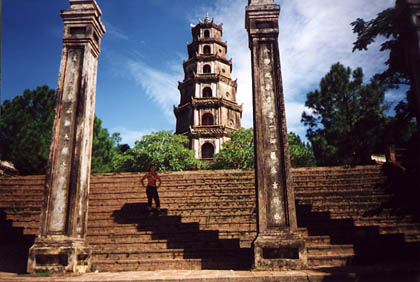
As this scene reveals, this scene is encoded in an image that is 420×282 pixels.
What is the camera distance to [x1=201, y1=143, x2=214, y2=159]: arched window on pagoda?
30688 mm

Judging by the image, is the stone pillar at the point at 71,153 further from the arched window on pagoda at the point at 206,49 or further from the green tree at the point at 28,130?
the arched window on pagoda at the point at 206,49

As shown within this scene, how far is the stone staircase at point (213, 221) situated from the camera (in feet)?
19.6

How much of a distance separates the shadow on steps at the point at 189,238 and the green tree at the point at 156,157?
1668cm

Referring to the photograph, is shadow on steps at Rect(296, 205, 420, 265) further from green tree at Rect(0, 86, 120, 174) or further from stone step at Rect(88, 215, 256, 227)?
green tree at Rect(0, 86, 120, 174)

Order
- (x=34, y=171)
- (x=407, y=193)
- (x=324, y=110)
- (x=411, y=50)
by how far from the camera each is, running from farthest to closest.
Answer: (x=324, y=110) < (x=34, y=171) < (x=411, y=50) < (x=407, y=193)

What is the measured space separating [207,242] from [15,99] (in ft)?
79.6

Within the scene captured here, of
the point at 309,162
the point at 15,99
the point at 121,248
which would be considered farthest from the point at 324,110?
the point at 15,99

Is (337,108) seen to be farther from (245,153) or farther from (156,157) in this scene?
(156,157)

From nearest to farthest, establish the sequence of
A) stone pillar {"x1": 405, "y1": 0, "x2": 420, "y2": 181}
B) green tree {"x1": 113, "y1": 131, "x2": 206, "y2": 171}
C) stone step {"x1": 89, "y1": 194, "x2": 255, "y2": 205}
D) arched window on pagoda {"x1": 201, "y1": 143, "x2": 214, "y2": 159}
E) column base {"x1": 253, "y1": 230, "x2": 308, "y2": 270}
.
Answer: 1. stone pillar {"x1": 405, "y1": 0, "x2": 420, "y2": 181}
2. column base {"x1": 253, "y1": 230, "x2": 308, "y2": 270}
3. stone step {"x1": 89, "y1": 194, "x2": 255, "y2": 205}
4. green tree {"x1": 113, "y1": 131, "x2": 206, "y2": 171}
5. arched window on pagoda {"x1": 201, "y1": 143, "x2": 214, "y2": 159}

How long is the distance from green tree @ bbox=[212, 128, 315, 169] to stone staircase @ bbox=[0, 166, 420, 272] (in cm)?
1427

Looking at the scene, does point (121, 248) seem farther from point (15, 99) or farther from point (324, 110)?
point (15, 99)

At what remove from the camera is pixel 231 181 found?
10078mm

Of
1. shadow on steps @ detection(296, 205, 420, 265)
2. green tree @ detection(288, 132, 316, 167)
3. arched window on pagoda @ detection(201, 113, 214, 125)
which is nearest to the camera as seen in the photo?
shadow on steps @ detection(296, 205, 420, 265)

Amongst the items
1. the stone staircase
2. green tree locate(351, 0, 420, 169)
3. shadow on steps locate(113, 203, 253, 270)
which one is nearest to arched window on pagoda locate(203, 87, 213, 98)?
the stone staircase
